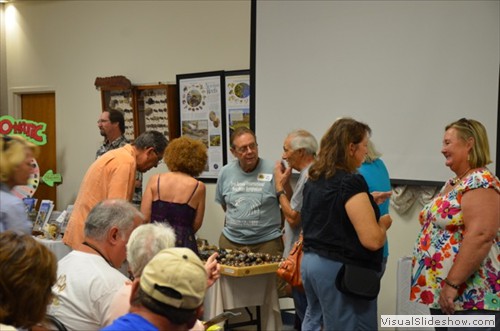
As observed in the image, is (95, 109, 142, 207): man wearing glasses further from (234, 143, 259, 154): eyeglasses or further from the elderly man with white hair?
the elderly man with white hair

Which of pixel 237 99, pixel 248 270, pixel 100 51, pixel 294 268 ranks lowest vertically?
pixel 248 270

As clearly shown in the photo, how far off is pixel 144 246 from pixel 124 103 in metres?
4.64

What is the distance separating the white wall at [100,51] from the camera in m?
5.88

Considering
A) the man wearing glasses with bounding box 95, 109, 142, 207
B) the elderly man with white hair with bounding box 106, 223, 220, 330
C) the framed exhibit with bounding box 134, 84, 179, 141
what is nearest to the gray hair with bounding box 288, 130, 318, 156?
the elderly man with white hair with bounding box 106, 223, 220, 330

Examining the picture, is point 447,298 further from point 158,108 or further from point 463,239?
point 158,108

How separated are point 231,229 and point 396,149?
1.29 meters

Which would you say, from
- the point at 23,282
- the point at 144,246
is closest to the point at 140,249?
the point at 144,246

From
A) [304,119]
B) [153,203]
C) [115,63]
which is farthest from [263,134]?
[115,63]

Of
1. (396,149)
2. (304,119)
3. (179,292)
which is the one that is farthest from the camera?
(304,119)

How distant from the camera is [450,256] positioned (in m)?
2.83

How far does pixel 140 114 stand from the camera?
21.3 ft

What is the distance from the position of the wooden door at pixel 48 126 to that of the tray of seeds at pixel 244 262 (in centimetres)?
372

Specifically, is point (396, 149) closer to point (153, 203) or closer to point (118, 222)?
point (153, 203)

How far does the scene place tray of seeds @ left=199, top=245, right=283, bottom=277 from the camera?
13.2 feet
